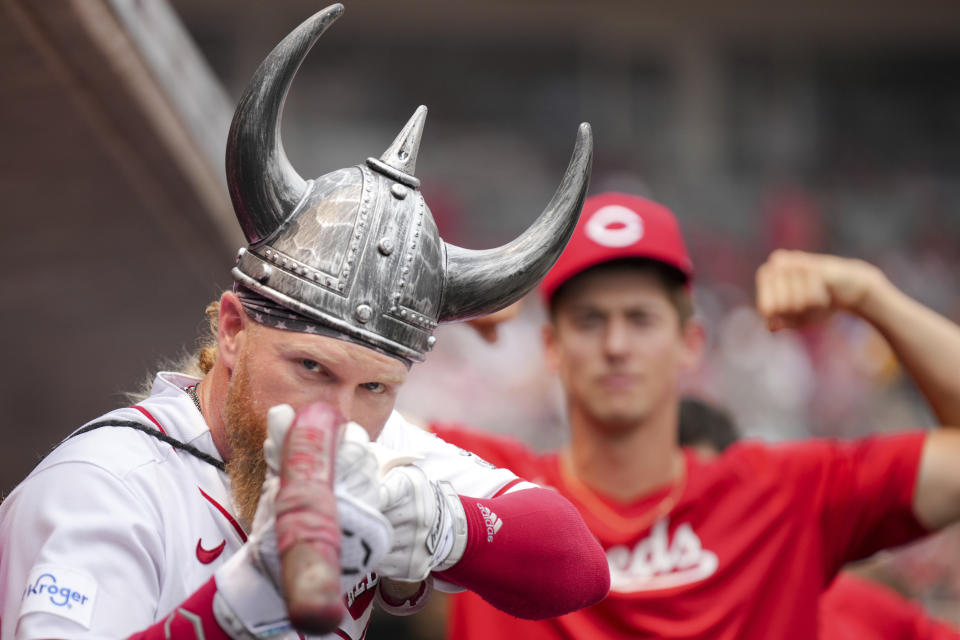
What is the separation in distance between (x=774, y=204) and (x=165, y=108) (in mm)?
10897

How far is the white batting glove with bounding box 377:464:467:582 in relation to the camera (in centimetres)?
162

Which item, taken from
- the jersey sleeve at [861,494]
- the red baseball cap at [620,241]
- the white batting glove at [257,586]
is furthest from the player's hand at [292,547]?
the jersey sleeve at [861,494]

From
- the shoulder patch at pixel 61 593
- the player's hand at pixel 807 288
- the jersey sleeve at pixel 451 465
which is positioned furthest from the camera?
the player's hand at pixel 807 288

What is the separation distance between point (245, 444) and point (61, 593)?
387 mm

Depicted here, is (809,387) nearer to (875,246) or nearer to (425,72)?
(875,246)

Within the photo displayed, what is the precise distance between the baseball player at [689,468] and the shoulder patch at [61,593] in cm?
146

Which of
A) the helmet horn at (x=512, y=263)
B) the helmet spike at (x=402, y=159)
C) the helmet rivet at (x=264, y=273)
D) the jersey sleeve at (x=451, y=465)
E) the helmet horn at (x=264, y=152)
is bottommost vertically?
the jersey sleeve at (x=451, y=465)

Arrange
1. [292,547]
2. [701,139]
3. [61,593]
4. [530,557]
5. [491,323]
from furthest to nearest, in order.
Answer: [701,139]
[491,323]
[530,557]
[61,593]
[292,547]

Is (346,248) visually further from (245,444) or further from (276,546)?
(276,546)

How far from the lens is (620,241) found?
10.4 ft

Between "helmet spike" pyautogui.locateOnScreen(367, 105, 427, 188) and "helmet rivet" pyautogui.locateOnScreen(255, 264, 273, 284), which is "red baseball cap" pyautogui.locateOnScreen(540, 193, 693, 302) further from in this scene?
"helmet rivet" pyautogui.locateOnScreen(255, 264, 273, 284)

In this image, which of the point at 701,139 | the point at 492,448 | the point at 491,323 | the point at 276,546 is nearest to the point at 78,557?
the point at 276,546

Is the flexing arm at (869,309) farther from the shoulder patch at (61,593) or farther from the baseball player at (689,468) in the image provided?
the shoulder patch at (61,593)

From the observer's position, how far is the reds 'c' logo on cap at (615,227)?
317cm
